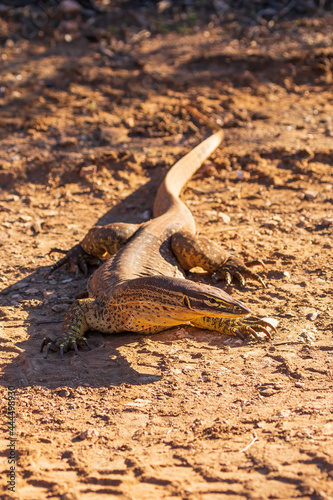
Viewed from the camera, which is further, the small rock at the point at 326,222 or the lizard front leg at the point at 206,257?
the small rock at the point at 326,222

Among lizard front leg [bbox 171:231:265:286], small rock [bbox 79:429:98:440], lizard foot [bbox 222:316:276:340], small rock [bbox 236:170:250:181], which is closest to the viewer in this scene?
small rock [bbox 79:429:98:440]

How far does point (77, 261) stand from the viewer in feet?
20.1

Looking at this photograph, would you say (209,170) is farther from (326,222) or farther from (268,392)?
(268,392)

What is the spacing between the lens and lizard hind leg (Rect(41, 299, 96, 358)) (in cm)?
465

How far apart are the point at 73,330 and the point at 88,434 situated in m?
1.28

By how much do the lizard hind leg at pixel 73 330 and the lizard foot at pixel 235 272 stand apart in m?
1.41

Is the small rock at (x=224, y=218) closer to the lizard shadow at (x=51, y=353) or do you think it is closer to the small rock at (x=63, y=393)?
the lizard shadow at (x=51, y=353)

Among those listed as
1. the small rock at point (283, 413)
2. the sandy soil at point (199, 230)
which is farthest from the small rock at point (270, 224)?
the small rock at point (283, 413)

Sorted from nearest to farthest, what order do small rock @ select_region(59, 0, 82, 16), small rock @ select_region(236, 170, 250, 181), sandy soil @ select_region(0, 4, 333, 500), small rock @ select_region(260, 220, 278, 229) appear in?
sandy soil @ select_region(0, 4, 333, 500) → small rock @ select_region(260, 220, 278, 229) → small rock @ select_region(236, 170, 250, 181) → small rock @ select_region(59, 0, 82, 16)

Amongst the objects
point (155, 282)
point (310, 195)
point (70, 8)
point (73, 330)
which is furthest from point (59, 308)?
point (70, 8)

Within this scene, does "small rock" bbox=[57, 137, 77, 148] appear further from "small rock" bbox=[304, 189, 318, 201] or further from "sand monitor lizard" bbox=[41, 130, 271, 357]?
"small rock" bbox=[304, 189, 318, 201]

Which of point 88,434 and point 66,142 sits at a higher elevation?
point 66,142

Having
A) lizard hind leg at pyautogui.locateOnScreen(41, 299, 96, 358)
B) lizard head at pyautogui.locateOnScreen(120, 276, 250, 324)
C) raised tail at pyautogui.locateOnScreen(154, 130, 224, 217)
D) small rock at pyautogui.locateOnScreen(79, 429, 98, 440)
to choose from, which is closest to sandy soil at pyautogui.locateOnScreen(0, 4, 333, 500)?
small rock at pyautogui.locateOnScreen(79, 429, 98, 440)

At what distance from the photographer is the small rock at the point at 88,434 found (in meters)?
3.63
